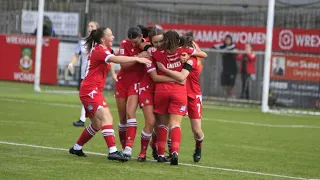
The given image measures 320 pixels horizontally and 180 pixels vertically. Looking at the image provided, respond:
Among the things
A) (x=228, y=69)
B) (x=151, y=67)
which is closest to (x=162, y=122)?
(x=151, y=67)

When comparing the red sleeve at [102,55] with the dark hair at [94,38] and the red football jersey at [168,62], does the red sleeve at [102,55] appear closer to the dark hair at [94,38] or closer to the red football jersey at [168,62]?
the dark hair at [94,38]

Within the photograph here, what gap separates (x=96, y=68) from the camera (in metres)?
12.9

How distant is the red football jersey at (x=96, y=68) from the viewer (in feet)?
42.0

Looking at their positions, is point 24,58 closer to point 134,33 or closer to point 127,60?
point 134,33

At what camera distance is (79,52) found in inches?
739

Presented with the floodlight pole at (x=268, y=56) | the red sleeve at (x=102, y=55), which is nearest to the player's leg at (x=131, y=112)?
the red sleeve at (x=102, y=55)

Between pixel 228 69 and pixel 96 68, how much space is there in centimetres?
1555

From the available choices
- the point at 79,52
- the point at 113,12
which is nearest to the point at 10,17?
the point at 113,12

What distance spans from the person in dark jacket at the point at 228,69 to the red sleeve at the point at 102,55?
15424 mm

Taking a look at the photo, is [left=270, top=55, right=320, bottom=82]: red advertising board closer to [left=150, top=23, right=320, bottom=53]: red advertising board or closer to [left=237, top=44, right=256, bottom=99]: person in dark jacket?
[left=150, top=23, right=320, bottom=53]: red advertising board

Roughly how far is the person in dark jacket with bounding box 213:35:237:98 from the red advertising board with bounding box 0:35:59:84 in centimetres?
695

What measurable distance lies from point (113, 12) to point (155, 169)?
66.2ft

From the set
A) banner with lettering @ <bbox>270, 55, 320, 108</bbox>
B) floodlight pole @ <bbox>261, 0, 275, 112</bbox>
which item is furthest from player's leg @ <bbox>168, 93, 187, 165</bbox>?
banner with lettering @ <bbox>270, 55, 320, 108</bbox>

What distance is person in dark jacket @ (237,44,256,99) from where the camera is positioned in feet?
91.0
